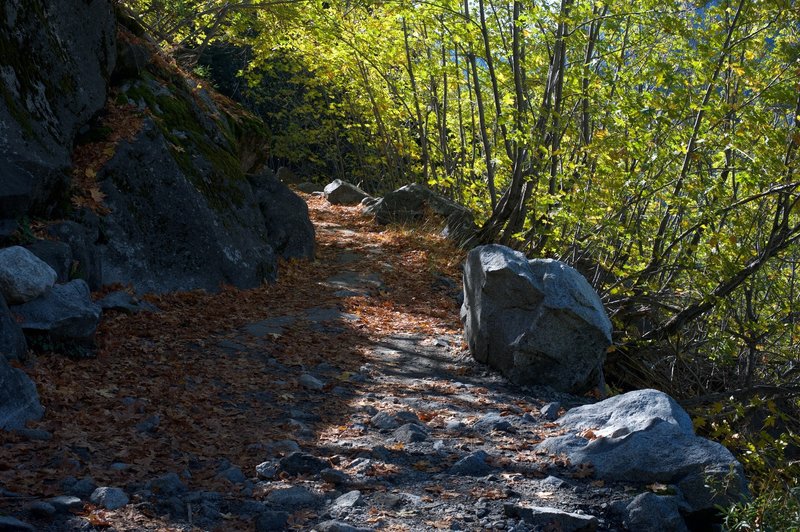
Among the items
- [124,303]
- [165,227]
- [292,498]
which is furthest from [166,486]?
[165,227]

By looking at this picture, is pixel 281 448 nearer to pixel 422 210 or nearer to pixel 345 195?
pixel 422 210

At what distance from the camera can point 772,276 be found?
948cm

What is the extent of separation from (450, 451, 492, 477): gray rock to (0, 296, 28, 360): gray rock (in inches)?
118

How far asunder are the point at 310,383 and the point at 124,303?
2.07 metres

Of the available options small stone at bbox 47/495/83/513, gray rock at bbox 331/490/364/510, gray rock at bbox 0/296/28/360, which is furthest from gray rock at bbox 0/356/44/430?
gray rock at bbox 331/490/364/510

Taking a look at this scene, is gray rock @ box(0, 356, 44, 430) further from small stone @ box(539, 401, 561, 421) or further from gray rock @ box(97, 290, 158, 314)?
small stone @ box(539, 401, 561, 421)

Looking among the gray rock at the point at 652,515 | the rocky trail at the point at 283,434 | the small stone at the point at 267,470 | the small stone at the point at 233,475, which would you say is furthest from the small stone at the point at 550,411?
the small stone at the point at 233,475

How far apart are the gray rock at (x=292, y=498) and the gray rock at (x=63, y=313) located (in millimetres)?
2565

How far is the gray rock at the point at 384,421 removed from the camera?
5715mm

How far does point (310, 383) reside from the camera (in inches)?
261

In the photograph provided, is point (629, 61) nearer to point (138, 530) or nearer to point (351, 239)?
point (351, 239)

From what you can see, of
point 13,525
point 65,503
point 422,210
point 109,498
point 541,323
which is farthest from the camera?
point 422,210

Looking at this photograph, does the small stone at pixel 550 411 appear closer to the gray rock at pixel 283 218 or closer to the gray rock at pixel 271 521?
the gray rock at pixel 271 521

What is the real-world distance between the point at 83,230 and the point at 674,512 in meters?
5.57
